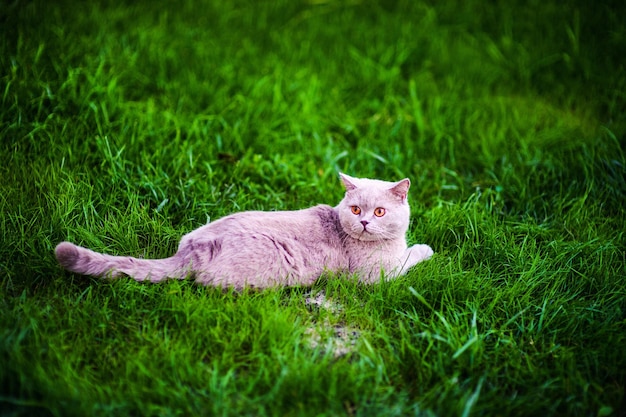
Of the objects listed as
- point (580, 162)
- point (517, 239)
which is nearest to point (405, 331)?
point (517, 239)


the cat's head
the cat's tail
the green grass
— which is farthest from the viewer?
the cat's head

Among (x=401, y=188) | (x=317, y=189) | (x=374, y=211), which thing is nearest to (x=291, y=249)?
(x=374, y=211)

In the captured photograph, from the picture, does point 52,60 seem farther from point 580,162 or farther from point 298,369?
point 580,162

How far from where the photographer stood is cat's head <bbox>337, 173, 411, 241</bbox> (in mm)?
3033

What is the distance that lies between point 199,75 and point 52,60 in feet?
3.78

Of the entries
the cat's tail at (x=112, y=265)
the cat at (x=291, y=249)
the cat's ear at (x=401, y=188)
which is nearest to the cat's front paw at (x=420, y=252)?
the cat at (x=291, y=249)

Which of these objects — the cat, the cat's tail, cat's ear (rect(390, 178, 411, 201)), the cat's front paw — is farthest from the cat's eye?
the cat's tail

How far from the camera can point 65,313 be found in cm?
260

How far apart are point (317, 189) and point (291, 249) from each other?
104cm

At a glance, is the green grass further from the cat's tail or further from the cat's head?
the cat's head

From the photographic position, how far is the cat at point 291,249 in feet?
9.04

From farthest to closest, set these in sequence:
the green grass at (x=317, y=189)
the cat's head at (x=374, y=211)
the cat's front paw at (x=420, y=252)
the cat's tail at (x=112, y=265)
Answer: the cat's front paw at (x=420, y=252) → the cat's head at (x=374, y=211) → the cat's tail at (x=112, y=265) → the green grass at (x=317, y=189)

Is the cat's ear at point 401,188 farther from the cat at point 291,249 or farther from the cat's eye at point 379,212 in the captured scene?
the cat's eye at point 379,212

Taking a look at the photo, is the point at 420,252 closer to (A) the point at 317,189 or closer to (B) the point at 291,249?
(B) the point at 291,249
